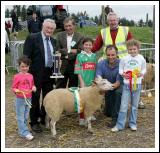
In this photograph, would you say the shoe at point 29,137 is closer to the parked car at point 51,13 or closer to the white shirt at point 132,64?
the white shirt at point 132,64

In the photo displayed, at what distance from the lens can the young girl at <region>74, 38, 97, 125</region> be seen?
282 inches

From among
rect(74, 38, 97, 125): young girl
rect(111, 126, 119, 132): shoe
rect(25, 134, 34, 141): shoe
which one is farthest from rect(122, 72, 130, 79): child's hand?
rect(25, 134, 34, 141): shoe

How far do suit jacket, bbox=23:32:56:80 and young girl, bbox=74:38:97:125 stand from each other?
740mm

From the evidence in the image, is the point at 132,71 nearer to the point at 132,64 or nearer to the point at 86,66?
the point at 132,64

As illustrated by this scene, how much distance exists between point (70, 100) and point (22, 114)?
90 centimetres

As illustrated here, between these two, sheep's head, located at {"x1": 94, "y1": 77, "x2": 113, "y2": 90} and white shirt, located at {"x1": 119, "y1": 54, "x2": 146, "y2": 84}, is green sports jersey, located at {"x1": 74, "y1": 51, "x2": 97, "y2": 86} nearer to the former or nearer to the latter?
sheep's head, located at {"x1": 94, "y1": 77, "x2": 113, "y2": 90}

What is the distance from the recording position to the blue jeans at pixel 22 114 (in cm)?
653

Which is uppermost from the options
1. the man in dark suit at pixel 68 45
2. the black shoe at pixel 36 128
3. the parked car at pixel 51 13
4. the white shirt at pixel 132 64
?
the parked car at pixel 51 13

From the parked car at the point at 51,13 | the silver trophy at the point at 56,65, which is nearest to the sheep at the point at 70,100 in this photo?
the silver trophy at the point at 56,65

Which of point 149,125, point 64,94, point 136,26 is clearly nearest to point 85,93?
point 64,94

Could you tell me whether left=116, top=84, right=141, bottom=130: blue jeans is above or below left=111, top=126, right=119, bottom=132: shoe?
above

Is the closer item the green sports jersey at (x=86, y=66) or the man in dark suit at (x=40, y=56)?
the man in dark suit at (x=40, y=56)

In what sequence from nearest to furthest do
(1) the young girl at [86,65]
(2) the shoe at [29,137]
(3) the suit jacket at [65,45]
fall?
(2) the shoe at [29,137] → (1) the young girl at [86,65] → (3) the suit jacket at [65,45]

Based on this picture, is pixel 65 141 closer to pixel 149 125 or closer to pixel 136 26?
pixel 149 125
